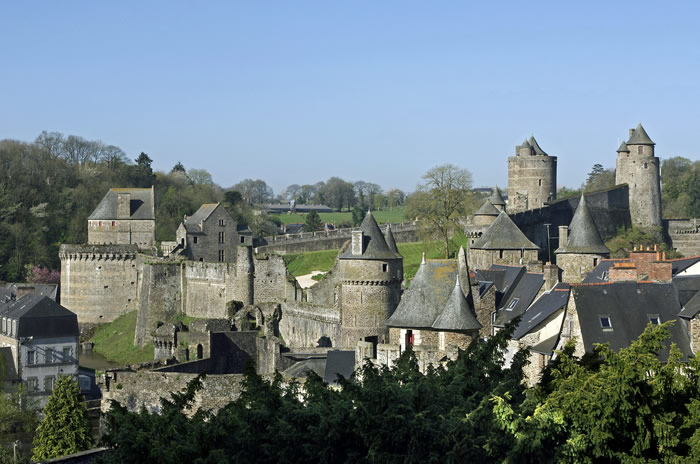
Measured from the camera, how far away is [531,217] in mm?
53438

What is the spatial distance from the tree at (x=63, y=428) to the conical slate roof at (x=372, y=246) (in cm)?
1038

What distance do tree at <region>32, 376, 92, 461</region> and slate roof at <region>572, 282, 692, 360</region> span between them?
1410cm

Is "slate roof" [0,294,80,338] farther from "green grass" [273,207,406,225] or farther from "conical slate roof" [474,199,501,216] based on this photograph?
"green grass" [273,207,406,225]

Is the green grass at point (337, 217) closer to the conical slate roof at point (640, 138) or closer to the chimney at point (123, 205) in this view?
the conical slate roof at point (640, 138)

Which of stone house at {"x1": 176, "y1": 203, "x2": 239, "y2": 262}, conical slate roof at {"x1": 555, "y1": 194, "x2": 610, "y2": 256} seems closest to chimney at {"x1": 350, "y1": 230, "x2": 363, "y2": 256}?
conical slate roof at {"x1": 555, "y1": 194, "x2": 610, "y2": 256}

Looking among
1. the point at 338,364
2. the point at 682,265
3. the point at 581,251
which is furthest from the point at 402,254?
the point at 338,364

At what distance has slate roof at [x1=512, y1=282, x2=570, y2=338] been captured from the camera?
98.9 ft

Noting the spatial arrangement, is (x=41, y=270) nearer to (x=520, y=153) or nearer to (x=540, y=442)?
(x=520, y=153)

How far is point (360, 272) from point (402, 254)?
2413 cm

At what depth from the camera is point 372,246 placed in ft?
123

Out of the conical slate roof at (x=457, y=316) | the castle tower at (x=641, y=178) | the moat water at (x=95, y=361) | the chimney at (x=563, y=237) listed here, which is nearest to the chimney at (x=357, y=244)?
the conical slate roof at (x=457, y=316)

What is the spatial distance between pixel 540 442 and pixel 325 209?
11394 cm

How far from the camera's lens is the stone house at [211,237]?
190ft

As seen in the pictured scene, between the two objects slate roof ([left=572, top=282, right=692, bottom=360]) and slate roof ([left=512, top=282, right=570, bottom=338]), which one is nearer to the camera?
slate roof ([left=572, top=282, right=692, bottom=360])
